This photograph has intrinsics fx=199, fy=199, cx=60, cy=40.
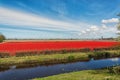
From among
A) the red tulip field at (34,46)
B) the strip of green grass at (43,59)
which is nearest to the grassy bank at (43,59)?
the strip of green grass at (43,59)

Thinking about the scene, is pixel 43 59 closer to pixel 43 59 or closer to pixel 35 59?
pixel 43 59

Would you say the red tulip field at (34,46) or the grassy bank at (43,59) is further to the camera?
the red tulip field at (34,46)

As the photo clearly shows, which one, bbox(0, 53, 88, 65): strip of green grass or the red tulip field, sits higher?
the red tulip field

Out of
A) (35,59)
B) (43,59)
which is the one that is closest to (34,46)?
(43,59)

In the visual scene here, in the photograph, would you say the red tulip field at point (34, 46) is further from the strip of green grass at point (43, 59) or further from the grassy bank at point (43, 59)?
the grassy bank at point (43, 59)

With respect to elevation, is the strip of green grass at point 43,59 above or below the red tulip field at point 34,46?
below

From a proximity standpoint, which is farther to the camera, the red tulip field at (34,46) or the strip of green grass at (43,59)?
the red tulip field at (34,46)

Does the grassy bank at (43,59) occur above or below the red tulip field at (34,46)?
below

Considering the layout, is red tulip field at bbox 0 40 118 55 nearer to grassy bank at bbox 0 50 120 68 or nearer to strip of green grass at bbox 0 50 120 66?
strip of green grass at bbox 0 50 120 66

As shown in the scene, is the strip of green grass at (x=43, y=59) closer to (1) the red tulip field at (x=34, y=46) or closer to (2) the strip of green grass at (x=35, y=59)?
(2) the strip of green grass at (x=35, y=59)

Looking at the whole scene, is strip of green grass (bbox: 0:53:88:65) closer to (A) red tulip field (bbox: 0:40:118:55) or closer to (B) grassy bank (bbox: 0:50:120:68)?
(B) grassy bank (bbox: 0:50:120:68)

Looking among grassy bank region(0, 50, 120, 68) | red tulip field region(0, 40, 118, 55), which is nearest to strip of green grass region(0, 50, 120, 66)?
grassy bank region(0, 50, 120, 68)

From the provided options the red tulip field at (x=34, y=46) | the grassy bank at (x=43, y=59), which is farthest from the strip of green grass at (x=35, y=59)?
the red tulip field at (x=34, y=46)

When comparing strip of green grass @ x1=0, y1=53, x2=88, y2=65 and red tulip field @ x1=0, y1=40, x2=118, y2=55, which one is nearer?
strip of green grass @ x1=0, y1=53, x2=88, y2=65
